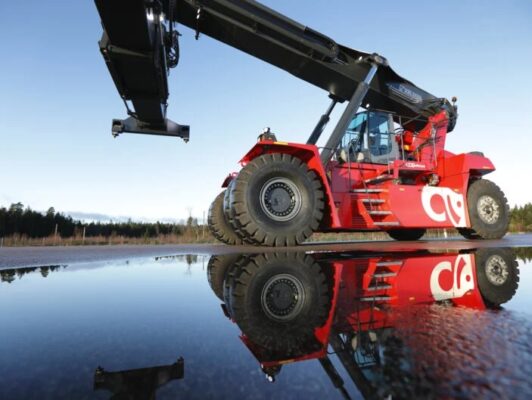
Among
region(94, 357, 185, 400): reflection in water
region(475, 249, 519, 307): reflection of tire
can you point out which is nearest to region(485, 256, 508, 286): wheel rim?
region(475, 249, 519, 307): reflection of tire

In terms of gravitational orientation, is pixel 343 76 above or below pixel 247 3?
below

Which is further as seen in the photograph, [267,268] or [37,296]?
[267,268]

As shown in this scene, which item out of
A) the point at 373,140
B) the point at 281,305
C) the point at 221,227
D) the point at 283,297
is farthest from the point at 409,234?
the point at 281,305

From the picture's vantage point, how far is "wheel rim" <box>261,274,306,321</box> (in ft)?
3.95

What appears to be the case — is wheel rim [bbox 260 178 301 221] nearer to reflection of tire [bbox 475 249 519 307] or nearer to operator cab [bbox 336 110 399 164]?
operator cab [bbox 336 110 399 164]

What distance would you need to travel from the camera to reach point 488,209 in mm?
7008

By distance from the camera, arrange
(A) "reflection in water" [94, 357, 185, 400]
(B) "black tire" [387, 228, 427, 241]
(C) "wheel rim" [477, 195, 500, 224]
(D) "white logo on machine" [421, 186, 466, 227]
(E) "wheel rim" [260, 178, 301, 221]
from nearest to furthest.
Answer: (A) "reflection in water" [94, 357, 185, 400], (E) "wheel rim" [260, 178, 301, 221], (D) "white logo on machine" [421, 186, 466, 227], (C) "wheel rim" [477, 195, 500, 224], (B) "black tire" [387, 228, 427, 241]

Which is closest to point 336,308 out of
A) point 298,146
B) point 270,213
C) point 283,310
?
point 283,310

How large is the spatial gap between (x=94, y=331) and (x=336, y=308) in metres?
0.87

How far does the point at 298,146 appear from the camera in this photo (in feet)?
15.4

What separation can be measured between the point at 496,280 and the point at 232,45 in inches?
211

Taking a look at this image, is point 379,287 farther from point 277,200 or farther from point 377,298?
point 277,200

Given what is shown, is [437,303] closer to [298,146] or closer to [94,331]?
[94,331]

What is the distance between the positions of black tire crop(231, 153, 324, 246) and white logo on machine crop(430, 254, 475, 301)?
2.10 metres
